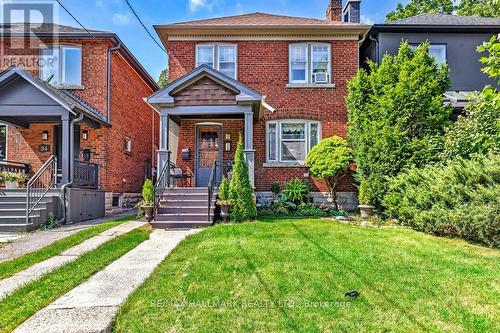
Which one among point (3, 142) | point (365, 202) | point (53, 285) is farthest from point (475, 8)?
point (53, 285)

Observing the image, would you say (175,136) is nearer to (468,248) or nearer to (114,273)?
(114,273)

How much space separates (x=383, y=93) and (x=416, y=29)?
4502mm

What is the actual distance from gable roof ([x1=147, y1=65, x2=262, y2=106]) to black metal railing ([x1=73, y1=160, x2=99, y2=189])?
11.2ft

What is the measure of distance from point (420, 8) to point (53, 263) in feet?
95.4

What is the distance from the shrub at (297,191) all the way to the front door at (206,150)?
104 inches

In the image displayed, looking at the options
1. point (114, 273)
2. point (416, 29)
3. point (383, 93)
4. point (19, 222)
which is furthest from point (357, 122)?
point (19, 222)

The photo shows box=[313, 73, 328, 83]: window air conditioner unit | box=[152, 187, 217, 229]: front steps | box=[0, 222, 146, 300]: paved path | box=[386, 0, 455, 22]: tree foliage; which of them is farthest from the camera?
box=[386, 0, 455, 22]: tree foliage

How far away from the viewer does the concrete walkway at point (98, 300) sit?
330 centimetres

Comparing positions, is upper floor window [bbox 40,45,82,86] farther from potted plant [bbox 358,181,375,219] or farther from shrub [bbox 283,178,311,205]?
potted plant [bbox 358,181,375,219]

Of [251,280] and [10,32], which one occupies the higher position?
[10,32]

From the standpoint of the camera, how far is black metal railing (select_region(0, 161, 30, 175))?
447 inches

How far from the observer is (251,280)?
4582 millimetres

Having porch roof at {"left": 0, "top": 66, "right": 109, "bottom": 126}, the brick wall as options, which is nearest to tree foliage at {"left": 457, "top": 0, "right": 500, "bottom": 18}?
the brick wall
